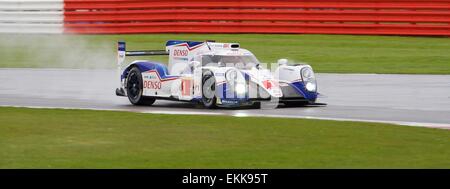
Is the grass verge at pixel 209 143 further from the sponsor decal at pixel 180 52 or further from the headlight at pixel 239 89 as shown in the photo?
the sponsor decal at pixel 180 52

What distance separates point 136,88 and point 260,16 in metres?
14.0

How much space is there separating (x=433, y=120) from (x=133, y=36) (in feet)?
64.8

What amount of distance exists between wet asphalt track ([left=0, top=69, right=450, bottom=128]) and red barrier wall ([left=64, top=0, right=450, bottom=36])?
7225 millimetres

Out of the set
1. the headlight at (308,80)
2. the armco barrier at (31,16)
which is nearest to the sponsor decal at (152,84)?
the headlight at (308,80)

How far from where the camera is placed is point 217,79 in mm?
17250

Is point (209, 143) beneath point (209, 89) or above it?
beneath

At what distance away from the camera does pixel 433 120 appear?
50.7 ft

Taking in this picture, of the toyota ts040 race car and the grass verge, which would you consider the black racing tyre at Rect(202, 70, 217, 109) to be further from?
the grass verge

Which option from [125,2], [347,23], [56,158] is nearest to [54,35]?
[125,2]

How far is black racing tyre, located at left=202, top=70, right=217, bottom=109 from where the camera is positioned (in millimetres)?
17406

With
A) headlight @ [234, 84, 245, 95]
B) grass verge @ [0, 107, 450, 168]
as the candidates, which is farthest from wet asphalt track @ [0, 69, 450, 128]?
grass verge @ [0, 107, 450, 168]

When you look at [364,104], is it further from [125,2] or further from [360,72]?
[125,2]

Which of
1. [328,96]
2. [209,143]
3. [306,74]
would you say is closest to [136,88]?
[306,74]

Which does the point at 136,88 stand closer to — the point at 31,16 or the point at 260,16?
the point at 260,16
